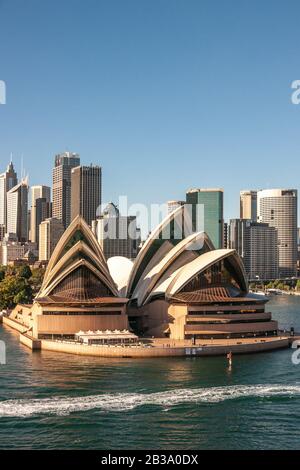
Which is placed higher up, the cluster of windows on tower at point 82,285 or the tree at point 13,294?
the cluster of windows on tower at point 82,285

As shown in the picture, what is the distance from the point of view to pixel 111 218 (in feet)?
611

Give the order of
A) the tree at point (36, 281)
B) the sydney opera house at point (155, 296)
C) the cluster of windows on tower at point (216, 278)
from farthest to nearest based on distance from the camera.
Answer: the tree at point (36, 281) < the cluster of windows on tower at point (216, 278) < the sydney opera house at point (155, 296)

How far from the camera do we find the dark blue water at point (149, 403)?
3003 cm

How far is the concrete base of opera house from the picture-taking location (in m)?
A: 51.0

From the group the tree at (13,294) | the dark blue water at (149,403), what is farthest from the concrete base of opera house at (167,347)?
the tree at (13,294)

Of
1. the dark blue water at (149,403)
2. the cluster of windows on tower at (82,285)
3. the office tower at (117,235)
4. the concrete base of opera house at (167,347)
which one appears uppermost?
the office tower at (117,235)

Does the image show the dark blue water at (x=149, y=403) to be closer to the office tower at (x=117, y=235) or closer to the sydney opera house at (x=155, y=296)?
the sydney opera house at (x=155, y=296)

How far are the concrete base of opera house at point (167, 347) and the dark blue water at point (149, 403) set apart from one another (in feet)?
4.24

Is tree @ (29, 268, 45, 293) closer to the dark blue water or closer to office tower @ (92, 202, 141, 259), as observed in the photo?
office tower @ (92, 202, 141, 259)

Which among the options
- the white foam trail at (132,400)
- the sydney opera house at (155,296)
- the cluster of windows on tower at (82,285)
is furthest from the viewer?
the cluster of windows on tower at (82,285)

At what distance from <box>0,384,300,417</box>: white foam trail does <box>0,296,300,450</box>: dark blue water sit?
0.16 ft

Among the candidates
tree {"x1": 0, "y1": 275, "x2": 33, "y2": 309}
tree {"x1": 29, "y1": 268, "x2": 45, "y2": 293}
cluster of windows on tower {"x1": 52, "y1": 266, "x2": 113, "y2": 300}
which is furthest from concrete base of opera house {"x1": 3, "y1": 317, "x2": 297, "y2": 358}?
tree {"x1": 29, "y1": 268, "x2": 45, "y2": 293}

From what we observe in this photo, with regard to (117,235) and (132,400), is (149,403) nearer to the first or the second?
(132,400)
